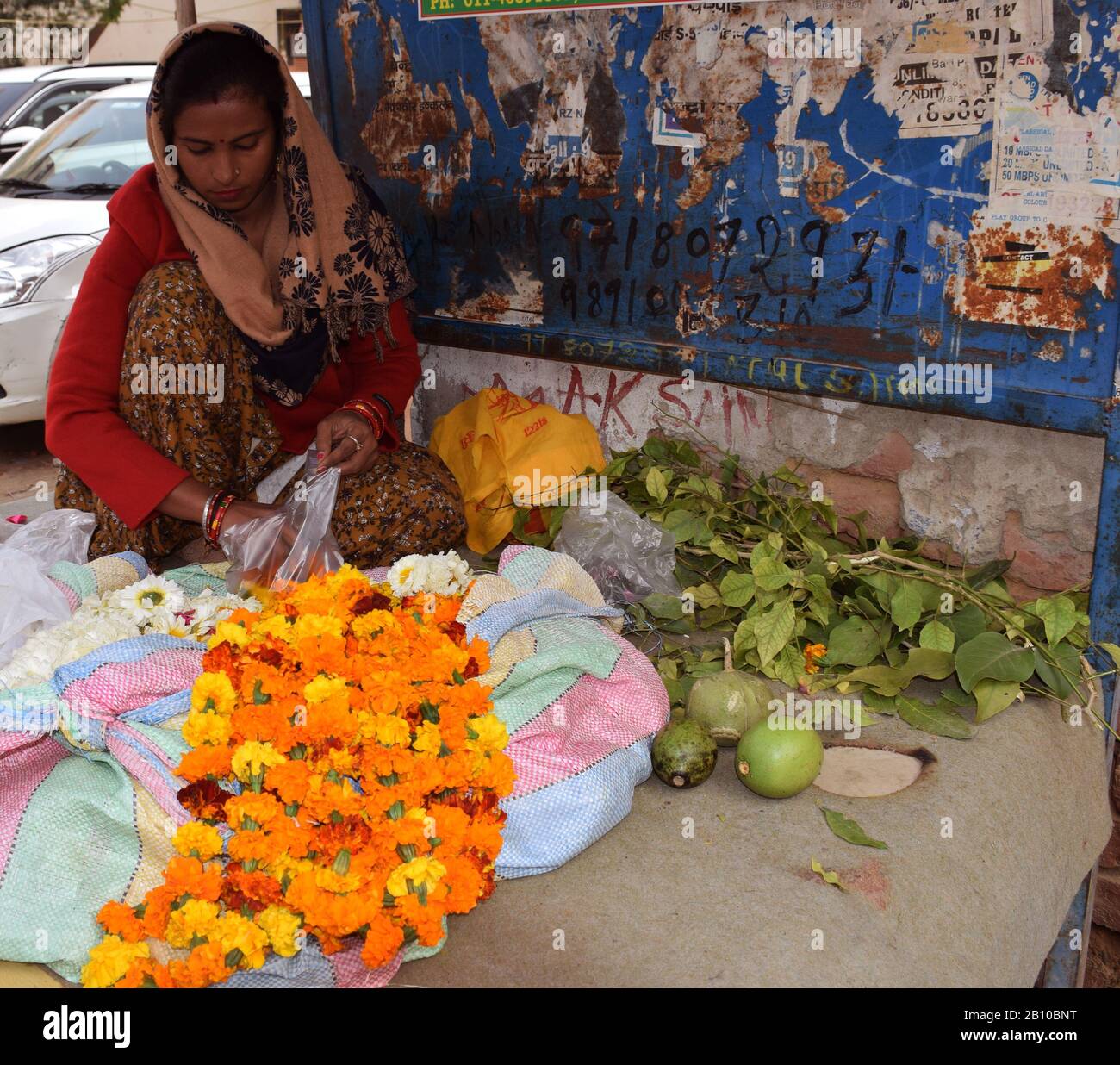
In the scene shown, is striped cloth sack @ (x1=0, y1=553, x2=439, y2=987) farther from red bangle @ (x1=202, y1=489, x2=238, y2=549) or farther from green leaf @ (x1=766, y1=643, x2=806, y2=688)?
green leaf @ (x1=766, y1=643, x2=806, y2=688)

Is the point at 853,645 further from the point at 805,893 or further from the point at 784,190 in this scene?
the point at 784,190

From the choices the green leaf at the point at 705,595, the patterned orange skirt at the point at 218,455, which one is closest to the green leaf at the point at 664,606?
the green leaf at the point at 705,595

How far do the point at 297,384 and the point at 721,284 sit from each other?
1.25 metres

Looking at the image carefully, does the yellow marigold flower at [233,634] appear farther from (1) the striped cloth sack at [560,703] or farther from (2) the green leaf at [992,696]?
(2) the green leaf at [992,696]

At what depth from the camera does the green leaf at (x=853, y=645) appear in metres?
2.43

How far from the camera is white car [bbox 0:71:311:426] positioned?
556cm

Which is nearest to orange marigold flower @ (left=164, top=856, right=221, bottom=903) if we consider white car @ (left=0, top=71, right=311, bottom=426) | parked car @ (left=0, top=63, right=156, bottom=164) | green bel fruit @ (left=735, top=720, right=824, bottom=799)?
green bel fruit @ (left=735, top=720, right=824, bottom=799)

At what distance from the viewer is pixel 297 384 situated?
3.06m

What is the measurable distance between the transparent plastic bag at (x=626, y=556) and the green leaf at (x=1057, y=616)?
34.9 inches

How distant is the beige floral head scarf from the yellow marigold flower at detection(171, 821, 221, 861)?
5.30 ft

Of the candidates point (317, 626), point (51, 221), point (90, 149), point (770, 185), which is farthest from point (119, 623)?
point (90, 149)

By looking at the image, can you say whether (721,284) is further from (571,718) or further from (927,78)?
(571,718)

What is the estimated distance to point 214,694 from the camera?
1.79m

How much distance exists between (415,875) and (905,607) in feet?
4.32
